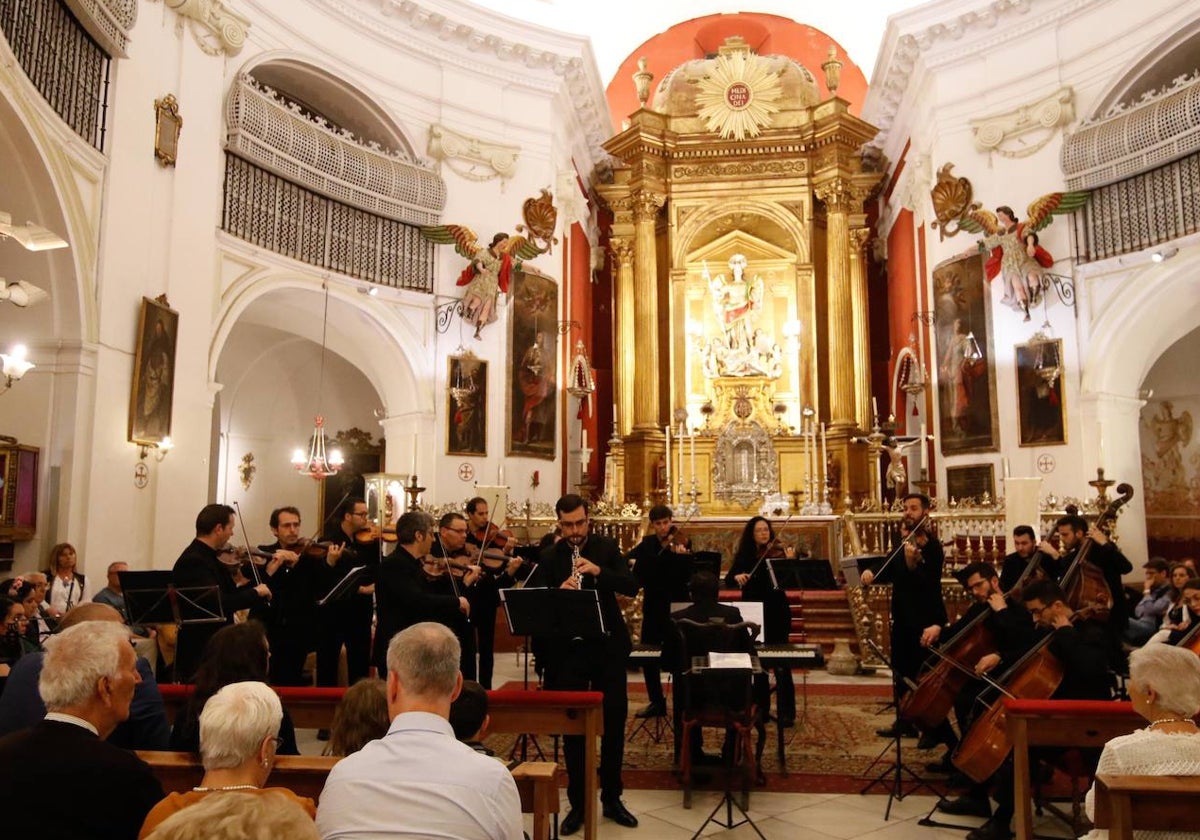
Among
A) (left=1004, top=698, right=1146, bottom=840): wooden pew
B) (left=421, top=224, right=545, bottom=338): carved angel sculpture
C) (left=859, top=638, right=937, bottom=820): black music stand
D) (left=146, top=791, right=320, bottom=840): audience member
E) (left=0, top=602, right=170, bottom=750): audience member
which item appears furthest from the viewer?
(left=421, top=224, right=545, bottom=338): carved angel sculpture

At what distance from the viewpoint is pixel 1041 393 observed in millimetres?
12570

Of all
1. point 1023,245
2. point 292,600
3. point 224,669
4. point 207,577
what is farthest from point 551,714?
point 1023,245

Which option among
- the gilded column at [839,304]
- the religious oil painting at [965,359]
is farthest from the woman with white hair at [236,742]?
the gilded column at [839,304]

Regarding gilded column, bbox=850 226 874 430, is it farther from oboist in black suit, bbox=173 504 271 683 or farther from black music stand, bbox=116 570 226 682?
black music stand, bbox=116 570 226 682

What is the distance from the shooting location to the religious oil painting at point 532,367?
14.4 m

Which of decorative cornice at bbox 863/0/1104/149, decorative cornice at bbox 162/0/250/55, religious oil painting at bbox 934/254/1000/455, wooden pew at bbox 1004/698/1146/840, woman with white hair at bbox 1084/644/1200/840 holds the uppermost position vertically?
decorative cornice at bbox 863/0/1104/149

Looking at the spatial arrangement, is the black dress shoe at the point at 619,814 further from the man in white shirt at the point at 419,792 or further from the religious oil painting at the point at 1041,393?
the religious oil painting at the point at 1041,393

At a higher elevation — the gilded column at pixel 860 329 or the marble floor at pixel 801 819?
the gilded column at pixel 860 329

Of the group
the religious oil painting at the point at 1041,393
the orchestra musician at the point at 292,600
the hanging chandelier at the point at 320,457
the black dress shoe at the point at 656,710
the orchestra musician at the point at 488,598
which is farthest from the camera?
the hanging chandelier at the point at 320,457

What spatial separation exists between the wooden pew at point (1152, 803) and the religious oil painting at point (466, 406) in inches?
453

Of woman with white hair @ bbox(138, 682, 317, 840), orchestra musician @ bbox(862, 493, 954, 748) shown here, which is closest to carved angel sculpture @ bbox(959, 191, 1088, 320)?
orchestra musician @ bbox(862, 493, 954, 748)

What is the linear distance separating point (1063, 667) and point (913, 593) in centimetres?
186

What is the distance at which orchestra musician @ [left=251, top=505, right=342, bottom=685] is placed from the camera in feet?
20.4

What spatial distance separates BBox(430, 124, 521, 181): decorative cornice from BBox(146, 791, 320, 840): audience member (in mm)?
13372
